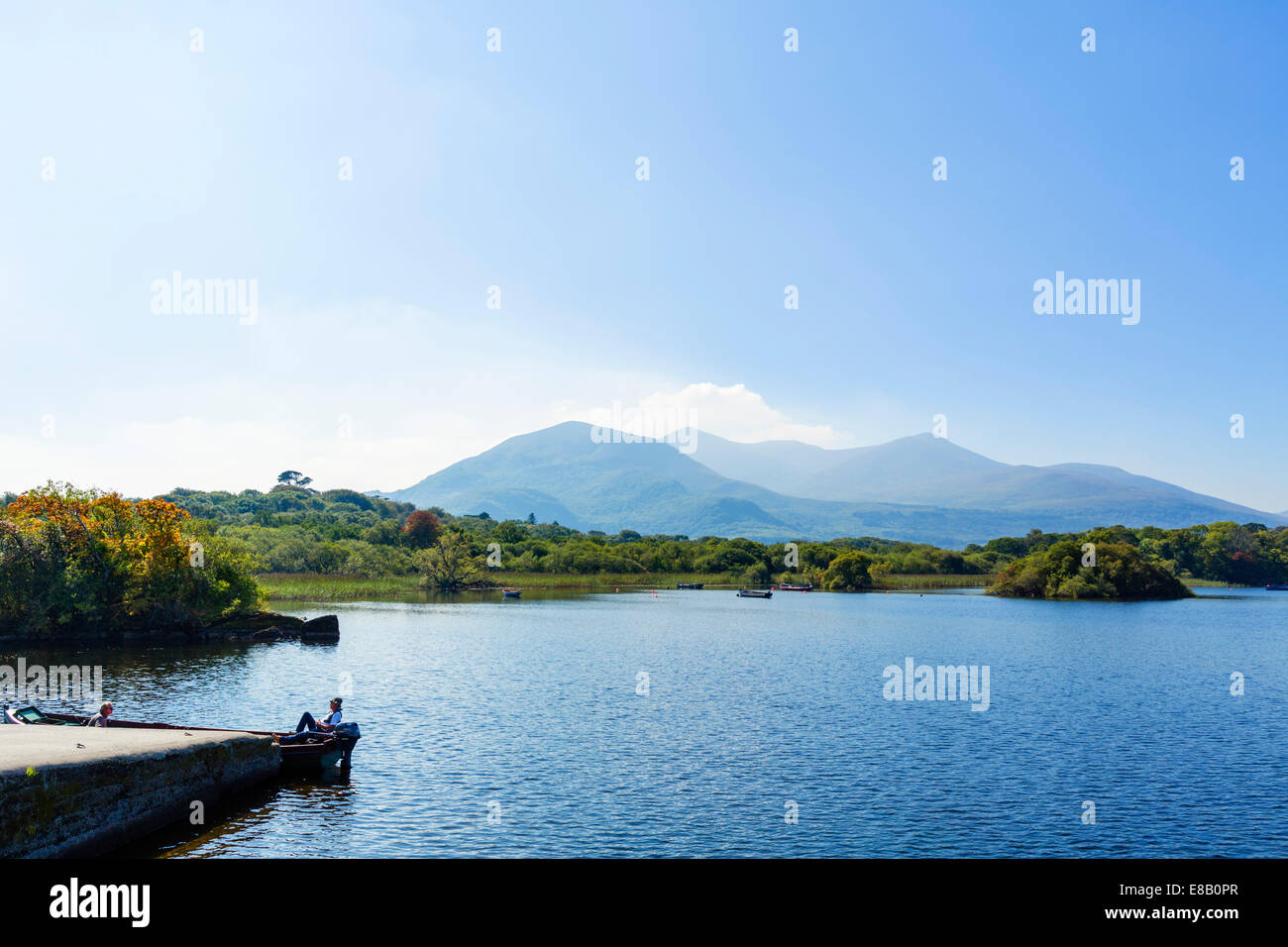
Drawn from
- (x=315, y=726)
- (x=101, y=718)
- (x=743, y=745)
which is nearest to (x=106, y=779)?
(x=101, y=718)

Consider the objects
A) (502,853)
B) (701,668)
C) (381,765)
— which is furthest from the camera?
(701,668)

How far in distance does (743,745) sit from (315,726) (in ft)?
67.7

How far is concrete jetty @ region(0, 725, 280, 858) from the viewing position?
22078mm

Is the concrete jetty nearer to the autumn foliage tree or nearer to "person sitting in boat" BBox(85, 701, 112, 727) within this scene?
"person sitting in boat" BBox(85, 701, 112, 727)

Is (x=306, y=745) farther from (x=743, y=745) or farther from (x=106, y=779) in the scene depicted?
(x=743, y=745)

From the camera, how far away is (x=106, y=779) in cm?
2519

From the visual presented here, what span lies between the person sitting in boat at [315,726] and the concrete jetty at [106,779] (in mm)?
962

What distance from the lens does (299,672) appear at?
207ft

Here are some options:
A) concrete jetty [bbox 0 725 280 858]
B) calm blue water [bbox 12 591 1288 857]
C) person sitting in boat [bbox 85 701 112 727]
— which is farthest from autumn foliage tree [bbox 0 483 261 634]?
concrete jetty [bbox 0 725 280 858]

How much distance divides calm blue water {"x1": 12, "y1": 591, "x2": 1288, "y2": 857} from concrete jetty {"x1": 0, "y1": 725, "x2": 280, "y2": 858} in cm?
190

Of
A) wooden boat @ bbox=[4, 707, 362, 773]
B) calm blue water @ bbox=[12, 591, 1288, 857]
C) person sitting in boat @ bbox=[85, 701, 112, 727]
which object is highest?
person sitting in boat @ bbox=[85, 701, 112, 727]
